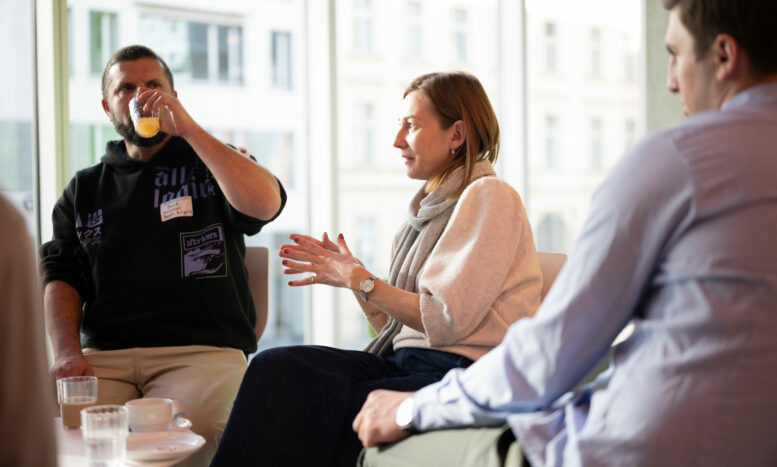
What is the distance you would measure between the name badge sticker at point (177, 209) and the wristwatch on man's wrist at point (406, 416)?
127 centimetres

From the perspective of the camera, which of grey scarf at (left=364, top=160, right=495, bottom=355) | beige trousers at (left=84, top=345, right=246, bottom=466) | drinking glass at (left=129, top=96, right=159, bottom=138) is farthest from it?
drinking glass at (left=129, top=96, right=159, bottom=138)

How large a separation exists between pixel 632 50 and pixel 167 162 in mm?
3703

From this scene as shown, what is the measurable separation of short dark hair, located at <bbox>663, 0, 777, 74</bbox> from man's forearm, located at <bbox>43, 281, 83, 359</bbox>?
196 cm

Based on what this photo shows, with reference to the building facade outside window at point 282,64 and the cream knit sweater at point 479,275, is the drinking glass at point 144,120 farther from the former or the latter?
the building facade outside window at point 282,64

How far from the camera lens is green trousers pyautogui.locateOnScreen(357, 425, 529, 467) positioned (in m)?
1.24

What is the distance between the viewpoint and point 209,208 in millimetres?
2443

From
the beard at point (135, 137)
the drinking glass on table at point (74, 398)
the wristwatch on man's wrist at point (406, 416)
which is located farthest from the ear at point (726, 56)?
the beard at point (135, 137)

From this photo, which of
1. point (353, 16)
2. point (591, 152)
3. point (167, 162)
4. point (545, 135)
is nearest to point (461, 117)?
point (167, 162)

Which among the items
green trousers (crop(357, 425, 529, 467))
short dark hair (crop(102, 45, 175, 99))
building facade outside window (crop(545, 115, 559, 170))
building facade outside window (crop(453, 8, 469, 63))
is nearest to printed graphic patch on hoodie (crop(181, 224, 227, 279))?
short dark hair (crop(102, 45, 175, 99))

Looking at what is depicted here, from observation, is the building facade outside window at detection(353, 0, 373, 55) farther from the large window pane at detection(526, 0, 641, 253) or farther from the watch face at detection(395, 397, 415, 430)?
the watch face at detection(395, 397, 415, 430)

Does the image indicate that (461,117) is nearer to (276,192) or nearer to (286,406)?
(276,192)

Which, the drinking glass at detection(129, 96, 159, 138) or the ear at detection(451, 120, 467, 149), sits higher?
the drinking glass at detection(129, 96, 159, 138)

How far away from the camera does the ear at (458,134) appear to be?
2127mm

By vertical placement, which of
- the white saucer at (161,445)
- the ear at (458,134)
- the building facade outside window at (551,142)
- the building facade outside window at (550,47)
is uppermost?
the building facade outside window at (550,47)
